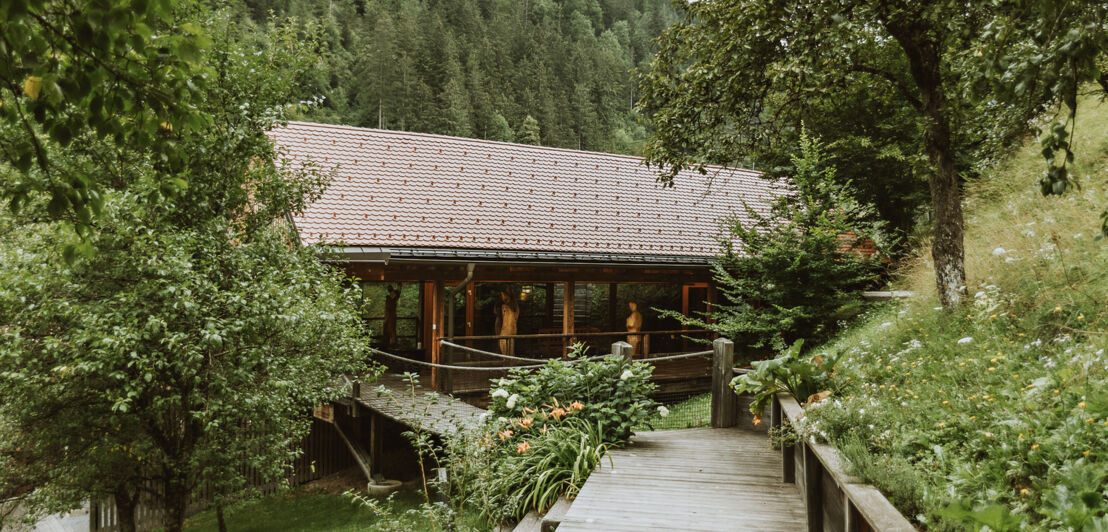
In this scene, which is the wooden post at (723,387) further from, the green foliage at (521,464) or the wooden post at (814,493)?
the wooden post at (814,493)

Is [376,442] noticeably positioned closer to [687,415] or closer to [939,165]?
[687,415]

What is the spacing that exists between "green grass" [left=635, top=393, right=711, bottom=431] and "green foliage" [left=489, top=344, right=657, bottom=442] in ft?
7.58

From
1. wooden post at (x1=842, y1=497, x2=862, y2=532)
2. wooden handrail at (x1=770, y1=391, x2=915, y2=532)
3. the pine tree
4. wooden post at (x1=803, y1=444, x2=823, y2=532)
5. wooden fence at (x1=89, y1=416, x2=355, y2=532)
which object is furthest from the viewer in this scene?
the pine tree

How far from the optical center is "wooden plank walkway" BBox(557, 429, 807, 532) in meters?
4.25

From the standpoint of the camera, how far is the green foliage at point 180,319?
210 inches

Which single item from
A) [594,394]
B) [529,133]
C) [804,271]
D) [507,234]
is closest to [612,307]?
[507,234]

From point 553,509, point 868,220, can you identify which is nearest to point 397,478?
point 553,509

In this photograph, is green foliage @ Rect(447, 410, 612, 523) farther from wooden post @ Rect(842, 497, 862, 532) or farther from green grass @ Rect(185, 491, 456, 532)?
green grass @ Rect(185, 491, 456, 532)

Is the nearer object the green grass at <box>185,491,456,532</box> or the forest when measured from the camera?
the green grass at <box>185,491,456,532</box>

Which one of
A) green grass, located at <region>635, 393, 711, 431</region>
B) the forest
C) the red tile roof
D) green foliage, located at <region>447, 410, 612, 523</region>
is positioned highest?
the forest

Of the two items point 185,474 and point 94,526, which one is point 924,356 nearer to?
point 185,474

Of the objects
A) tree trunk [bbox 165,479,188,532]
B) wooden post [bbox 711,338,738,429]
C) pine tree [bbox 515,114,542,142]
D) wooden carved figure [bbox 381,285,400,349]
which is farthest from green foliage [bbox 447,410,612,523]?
pine tree [bbox 515,114,542,142]

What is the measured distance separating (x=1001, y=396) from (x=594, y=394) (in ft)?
11.4

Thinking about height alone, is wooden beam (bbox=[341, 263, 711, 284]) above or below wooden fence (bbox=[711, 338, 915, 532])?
above
